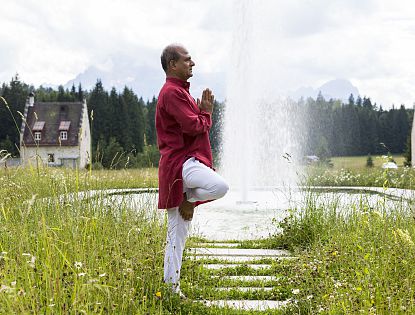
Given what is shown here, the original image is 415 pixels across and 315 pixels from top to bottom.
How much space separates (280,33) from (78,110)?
26.9 meters

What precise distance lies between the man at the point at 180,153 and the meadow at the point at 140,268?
0.32 m

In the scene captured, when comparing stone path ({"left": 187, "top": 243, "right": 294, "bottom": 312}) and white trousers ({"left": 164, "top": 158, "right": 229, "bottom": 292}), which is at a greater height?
white trousers ({"left": 164, "top": 158, "right": 229, "bottom": 292})

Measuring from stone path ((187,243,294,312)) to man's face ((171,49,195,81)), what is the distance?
4.84 ft

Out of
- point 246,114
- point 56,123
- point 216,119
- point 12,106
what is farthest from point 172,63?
point 12,106

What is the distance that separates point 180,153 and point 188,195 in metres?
0.29

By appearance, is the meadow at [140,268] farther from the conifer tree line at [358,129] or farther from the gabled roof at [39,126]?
the conifer tree line at [358,129]

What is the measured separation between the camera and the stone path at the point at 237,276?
12.3ft

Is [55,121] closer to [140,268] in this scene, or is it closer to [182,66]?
[140,268]

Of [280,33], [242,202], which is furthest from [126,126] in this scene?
[242,202]

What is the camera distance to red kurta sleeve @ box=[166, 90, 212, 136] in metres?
3.52

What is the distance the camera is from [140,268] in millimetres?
3859

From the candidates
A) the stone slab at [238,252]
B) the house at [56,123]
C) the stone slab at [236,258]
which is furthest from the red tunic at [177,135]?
the house at [56,123]

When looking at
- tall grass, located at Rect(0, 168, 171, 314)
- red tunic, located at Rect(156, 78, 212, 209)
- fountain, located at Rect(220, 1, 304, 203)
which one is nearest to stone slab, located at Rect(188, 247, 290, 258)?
tall grass, located at Rect(0, 168, 171, 314)

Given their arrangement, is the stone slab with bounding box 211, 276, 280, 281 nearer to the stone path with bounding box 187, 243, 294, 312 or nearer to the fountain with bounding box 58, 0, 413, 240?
the stone path with bounding box 187, 243, 294, 312
